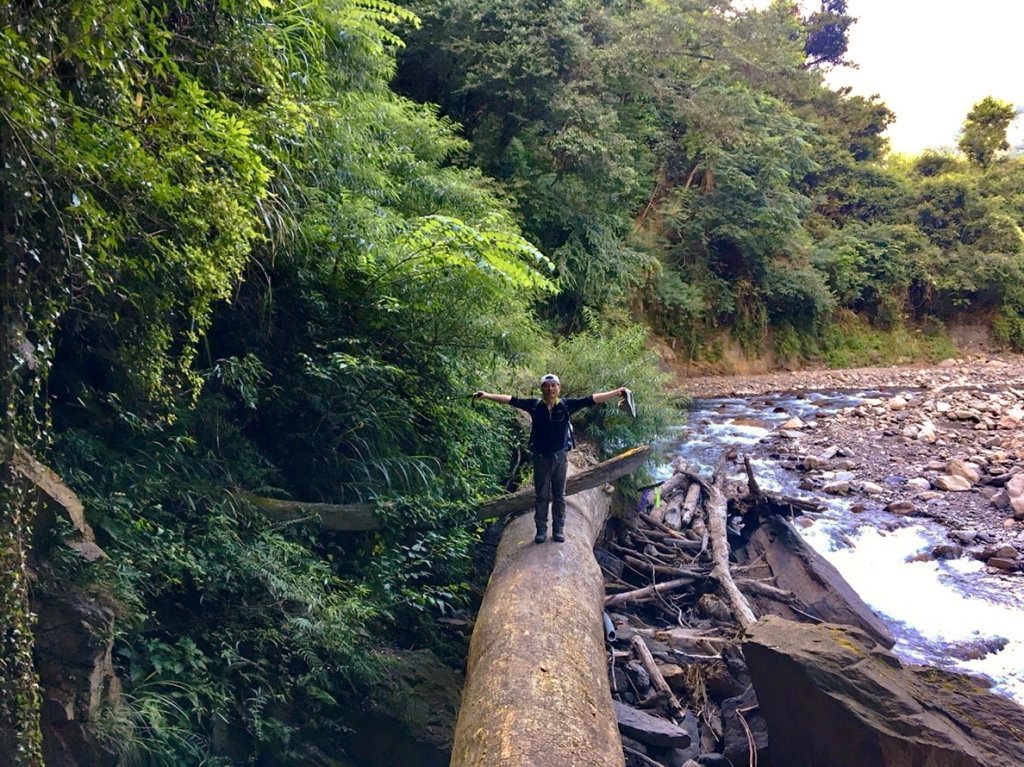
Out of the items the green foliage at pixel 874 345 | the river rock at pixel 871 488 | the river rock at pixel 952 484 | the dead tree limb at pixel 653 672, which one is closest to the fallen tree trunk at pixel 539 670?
the dead tree limb at pixel 653 672

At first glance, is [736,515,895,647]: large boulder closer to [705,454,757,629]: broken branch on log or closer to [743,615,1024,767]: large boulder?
[705,454,757,629]: broken branch on log

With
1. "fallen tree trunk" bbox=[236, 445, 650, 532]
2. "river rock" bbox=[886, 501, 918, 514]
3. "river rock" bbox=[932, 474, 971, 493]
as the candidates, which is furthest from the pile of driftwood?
"river rock" bbox=[932, 474, 971, 493]

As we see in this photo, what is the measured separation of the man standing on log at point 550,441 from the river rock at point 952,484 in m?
8.59

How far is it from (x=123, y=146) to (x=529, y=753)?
11.3ft

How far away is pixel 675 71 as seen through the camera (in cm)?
2119

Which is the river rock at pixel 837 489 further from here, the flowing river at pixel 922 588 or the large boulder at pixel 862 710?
the large boulder at pixel 862 710

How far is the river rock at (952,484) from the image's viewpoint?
10930mm

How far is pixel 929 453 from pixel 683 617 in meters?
9.54

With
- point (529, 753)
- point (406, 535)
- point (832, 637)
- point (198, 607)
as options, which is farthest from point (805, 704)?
point (198, 607)

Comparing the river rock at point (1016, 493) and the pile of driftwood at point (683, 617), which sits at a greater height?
the pile of driftwood at point (683, 617)

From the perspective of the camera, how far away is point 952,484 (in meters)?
11.0

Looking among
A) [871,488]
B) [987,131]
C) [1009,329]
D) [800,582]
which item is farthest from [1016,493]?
[987,131]

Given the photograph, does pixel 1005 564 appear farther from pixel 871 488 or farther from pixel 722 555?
pixel 722 555

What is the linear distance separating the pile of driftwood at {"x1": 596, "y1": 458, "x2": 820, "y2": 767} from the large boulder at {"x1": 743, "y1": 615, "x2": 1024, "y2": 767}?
41 centimetres
